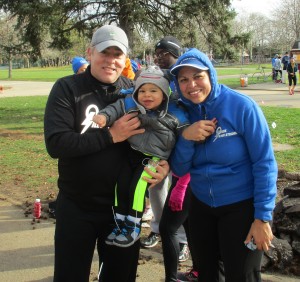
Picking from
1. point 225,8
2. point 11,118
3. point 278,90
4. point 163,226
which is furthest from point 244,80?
point 163,226

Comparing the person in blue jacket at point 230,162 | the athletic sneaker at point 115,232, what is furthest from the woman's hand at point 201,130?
the athletic sneaker at point 115,232

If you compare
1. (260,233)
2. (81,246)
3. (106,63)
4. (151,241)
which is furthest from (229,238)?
(151,241)

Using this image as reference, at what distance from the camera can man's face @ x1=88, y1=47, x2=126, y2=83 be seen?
8.27 ft

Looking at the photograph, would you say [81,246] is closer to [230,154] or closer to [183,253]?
[230,154]

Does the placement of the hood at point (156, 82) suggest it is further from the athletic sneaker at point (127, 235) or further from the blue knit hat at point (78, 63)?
the blue knit hat at point (78, 63)

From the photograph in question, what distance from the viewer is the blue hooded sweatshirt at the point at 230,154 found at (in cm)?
233

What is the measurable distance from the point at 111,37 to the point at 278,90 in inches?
830

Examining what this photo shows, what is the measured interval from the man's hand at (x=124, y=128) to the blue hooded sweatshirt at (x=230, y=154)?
29cm

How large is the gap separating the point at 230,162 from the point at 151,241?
2.27 m

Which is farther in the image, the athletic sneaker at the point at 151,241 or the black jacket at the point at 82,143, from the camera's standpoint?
the athletic sneaker at the point at 151,241

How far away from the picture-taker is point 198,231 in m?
2.73

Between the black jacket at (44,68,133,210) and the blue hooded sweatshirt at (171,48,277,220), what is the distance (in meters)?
0.46

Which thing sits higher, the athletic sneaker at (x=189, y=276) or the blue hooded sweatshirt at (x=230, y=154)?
the blue hooded sweatshirt at (x=230, y=154)

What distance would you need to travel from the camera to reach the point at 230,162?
2436 millimetres
